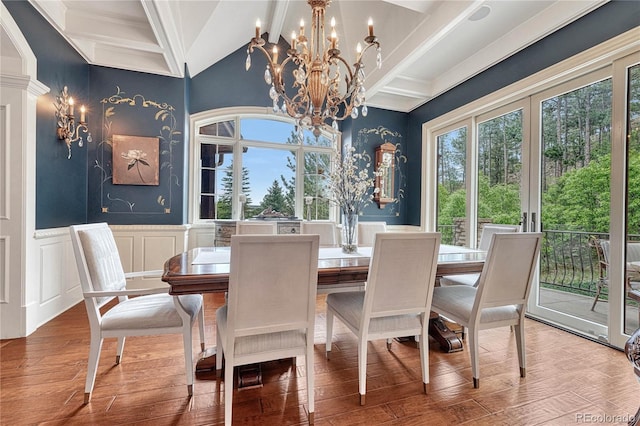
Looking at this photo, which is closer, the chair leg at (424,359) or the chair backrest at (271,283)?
the chair backrest at (271,283)

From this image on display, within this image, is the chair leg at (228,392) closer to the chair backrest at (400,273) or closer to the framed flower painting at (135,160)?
the chair backrest at (400,273)

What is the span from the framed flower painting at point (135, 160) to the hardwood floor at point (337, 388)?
6.34 ft

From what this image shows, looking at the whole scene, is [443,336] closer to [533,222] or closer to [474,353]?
[474,353]

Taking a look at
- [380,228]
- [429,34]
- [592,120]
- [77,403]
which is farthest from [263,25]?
[77,403]

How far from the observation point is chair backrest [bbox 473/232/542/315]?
5.66 ft

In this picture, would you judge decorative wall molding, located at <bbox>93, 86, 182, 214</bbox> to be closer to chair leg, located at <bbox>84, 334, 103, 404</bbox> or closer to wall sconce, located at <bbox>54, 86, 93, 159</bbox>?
wall sconce, located at <bbox>54, 86, 93, 159</bbox>

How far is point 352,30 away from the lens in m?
3.92

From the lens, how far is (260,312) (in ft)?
4.59

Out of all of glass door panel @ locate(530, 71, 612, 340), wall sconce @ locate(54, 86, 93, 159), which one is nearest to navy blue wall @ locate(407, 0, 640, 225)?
glass door panel @ locate(530, 71, 612, 340)

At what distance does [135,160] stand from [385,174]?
3.54m

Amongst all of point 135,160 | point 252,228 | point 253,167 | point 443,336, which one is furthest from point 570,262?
point 135,160

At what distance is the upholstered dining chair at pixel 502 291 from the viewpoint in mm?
1733

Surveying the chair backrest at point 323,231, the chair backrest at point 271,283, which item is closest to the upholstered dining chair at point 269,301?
the chair backrest at point 271,283

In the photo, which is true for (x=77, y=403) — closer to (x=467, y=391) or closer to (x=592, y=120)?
(x=467, y=391)
